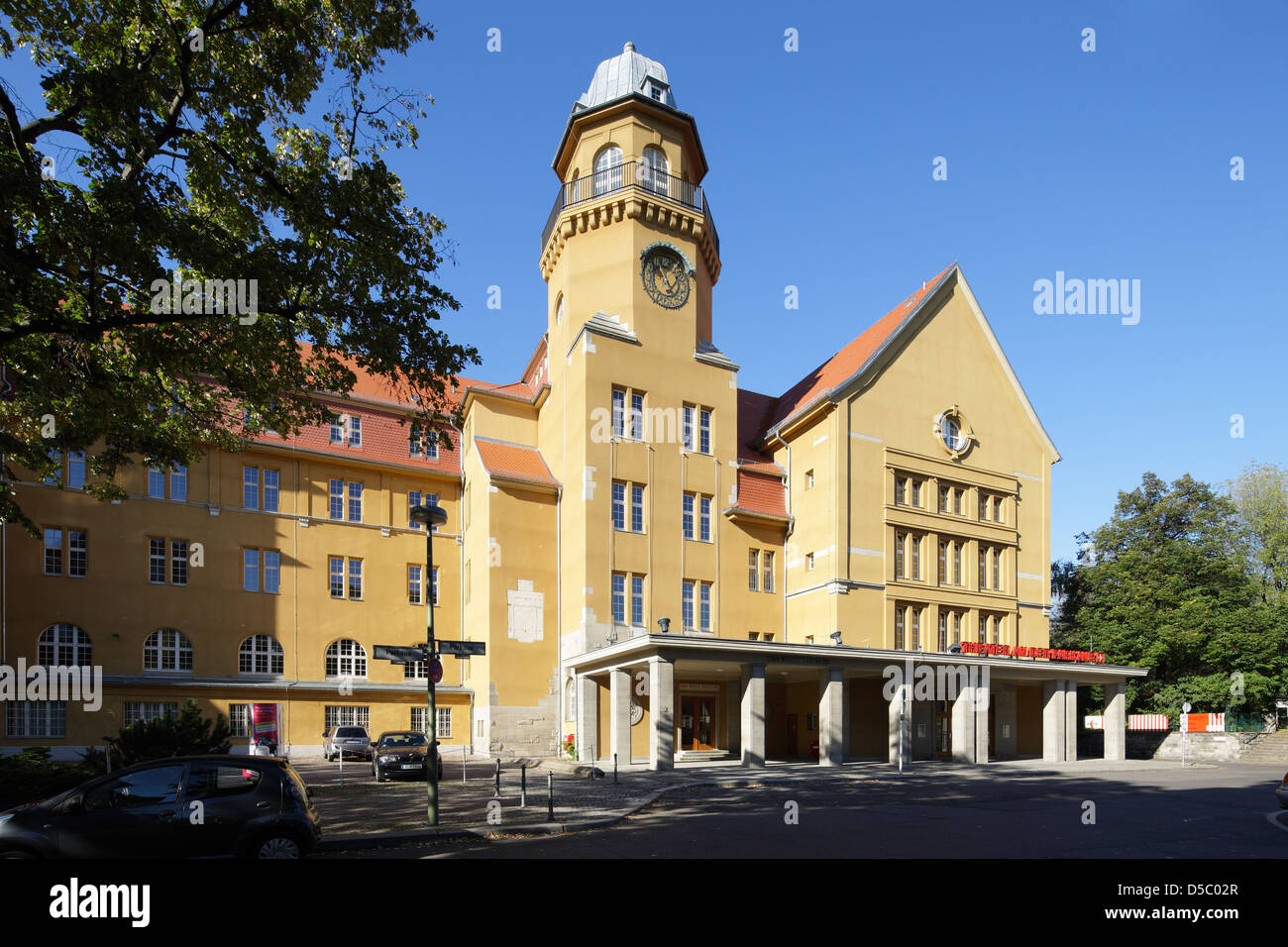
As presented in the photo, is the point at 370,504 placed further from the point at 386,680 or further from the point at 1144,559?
the point at 1144,559

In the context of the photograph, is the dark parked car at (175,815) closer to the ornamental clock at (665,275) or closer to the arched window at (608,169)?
the ornamental clock at (665,275)

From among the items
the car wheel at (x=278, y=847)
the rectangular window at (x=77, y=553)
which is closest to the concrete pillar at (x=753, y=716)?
the car wheel at (x=278, y=847)

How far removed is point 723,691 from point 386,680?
1530 cm

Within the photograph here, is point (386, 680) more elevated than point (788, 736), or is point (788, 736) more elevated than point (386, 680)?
point (386, 680)

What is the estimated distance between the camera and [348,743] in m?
34.0

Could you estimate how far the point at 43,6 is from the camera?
13641 mm

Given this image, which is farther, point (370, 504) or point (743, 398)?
point (743, 398)

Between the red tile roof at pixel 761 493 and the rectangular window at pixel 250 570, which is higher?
the red tile roof at pixel 761 493

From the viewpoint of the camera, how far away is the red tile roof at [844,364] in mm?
39625

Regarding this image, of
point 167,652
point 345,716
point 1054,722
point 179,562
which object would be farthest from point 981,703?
point 179,562

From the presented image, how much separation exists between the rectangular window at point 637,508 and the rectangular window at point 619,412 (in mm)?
2408

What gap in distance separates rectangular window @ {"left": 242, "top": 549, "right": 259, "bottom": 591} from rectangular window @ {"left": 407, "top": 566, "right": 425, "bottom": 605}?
22.4 feet

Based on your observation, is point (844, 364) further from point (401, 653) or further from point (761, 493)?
point (401, 653)
